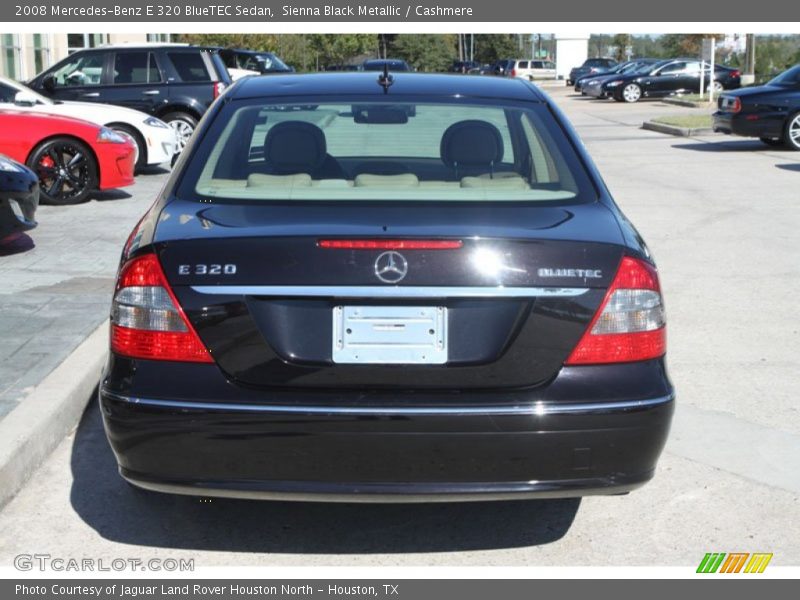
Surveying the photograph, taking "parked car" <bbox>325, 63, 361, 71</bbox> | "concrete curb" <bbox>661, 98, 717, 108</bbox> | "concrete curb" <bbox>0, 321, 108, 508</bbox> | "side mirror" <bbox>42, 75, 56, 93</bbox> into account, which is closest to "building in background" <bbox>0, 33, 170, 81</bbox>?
"parked car" <bbox>325, 63, 361, 71</bbox>

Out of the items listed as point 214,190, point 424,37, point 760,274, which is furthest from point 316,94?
point 424,37

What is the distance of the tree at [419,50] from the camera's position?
84062 millimetres

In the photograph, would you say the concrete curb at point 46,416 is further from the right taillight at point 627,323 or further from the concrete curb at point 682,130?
the concrete curb at point 682,130

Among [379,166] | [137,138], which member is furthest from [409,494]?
[137,138]

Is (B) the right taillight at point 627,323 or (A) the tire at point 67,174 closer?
(B) the right taillight at point 627,323

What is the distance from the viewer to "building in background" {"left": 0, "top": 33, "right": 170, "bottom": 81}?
95.7ft

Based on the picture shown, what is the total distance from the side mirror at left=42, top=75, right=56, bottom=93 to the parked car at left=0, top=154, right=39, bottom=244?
25.3 feet

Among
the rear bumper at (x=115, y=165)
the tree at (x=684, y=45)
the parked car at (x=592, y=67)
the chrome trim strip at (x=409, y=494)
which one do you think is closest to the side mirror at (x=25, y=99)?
the rear bumper at (x=115, y=165)

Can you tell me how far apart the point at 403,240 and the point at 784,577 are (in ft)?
5.54

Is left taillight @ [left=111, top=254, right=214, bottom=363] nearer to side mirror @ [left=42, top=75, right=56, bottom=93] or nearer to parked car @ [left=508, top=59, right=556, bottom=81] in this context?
side mirror @ [left=42, top=75, right=56, bottom=93]

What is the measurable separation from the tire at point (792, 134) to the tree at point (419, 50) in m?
64.1

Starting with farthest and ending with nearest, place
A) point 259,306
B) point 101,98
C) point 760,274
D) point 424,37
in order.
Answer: point 424,37
point 101,98
point 760,274
point 259,306

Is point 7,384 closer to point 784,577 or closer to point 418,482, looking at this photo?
point 418,482

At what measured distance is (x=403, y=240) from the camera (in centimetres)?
346
